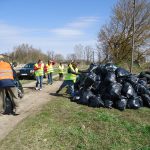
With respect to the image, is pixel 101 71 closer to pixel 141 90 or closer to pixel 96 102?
pixel 141 90

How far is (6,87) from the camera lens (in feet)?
29.7

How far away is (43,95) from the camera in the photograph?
13.9 metres

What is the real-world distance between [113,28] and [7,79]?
31613mm

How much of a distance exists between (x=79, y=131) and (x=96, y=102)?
3.15 metres

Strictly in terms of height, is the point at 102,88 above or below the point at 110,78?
below

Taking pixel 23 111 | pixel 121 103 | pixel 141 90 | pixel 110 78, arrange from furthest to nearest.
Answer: pixel 141 90
pixel 110 78
pixel 121 103
pixel 23 111

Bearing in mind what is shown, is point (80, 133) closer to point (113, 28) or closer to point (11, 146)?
point (11, 146)

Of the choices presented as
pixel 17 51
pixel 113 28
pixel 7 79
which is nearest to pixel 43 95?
pixel 7 79

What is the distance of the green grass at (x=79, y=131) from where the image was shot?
718cm

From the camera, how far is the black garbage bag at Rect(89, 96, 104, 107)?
11149 mm

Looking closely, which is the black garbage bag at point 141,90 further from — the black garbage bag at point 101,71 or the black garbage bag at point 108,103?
the black garbage bag at point 108,103

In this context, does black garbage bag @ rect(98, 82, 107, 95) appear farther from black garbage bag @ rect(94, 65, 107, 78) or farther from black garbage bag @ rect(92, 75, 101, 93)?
black garbage bag @ rect(94, 65, 107, 78)

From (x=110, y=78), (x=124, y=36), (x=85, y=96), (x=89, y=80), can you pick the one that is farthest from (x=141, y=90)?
(x=124, y=36)

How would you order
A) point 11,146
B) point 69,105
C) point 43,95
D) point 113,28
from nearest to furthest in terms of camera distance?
point 11,146
point 69,105
point 43,95
point 113,28
